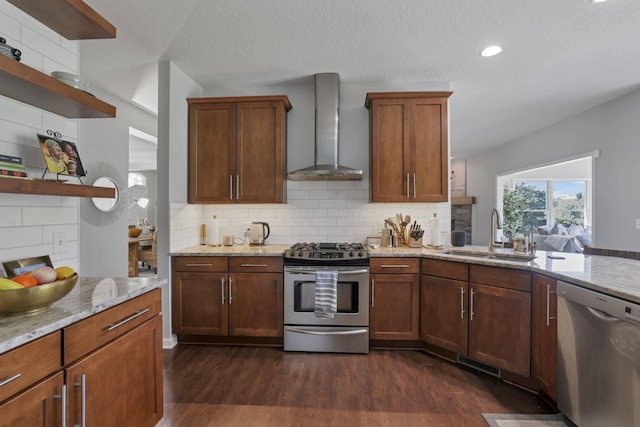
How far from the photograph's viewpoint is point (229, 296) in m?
2.78

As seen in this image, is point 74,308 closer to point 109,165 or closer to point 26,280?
point 26,280

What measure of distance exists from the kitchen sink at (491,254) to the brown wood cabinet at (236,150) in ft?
5.74

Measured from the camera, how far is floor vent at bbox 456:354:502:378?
2.34 metres

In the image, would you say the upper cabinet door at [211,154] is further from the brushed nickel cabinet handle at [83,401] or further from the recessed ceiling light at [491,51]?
the recessed ceiling light at [491,51]

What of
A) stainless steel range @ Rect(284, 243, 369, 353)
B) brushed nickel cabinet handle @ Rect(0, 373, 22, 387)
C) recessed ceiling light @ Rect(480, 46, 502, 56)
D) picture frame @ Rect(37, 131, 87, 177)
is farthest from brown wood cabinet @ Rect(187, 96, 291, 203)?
brushed nickel cabinet handle @ Rect(0, 373, 22, 387)

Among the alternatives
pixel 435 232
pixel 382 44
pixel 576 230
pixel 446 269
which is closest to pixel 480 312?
pixel 446 269

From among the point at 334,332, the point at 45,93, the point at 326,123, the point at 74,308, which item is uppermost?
the point at 326,123

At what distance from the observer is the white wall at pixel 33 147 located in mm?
1408

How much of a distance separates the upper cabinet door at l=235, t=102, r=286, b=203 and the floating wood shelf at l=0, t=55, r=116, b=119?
1404 mm

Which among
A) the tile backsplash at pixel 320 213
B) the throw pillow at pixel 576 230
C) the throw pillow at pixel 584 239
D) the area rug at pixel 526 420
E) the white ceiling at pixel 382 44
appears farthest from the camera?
the throw pillow at pixel 576 230

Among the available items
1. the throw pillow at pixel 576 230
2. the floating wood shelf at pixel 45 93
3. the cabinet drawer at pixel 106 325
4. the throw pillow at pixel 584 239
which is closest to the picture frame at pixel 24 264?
the cabinet drawer at pixel 106 325

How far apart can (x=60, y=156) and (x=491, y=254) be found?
305 centimetres

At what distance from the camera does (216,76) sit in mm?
3146

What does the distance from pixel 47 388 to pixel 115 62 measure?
9.83 feet
